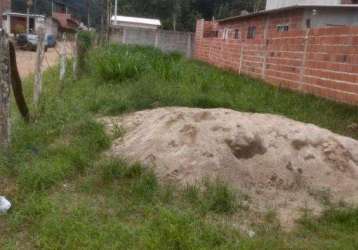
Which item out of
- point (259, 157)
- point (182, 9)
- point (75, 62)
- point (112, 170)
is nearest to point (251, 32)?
point (75, 62)

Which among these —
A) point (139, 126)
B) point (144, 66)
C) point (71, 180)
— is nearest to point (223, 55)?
point (144, 66)

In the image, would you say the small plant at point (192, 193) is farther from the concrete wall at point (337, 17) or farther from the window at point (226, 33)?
the window at point (226, 33)

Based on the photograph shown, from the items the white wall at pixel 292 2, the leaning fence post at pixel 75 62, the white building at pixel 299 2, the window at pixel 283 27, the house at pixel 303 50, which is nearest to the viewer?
the house at pixel 303 50

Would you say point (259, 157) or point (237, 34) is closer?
point (259, 157)

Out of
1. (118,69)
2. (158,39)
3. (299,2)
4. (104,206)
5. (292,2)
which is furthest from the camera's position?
(158,39)

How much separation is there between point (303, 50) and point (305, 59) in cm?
24

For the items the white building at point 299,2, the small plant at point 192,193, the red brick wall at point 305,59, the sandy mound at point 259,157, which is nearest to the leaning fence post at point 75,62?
the red brick wall at point 305,59

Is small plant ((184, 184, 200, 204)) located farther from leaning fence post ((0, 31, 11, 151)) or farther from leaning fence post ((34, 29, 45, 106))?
leaning fence post ((34, 29, 45, 106))

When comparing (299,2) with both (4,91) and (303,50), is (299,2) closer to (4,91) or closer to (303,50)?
(303,50)

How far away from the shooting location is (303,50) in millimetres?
9484

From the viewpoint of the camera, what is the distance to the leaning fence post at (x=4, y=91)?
15.7 ft


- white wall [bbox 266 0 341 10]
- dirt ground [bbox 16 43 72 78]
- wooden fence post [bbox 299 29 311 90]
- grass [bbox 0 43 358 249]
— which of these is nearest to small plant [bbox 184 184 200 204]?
grass [bbox 0 43 358 249]

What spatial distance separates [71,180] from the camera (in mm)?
4383

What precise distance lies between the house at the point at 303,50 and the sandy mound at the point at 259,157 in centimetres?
339
